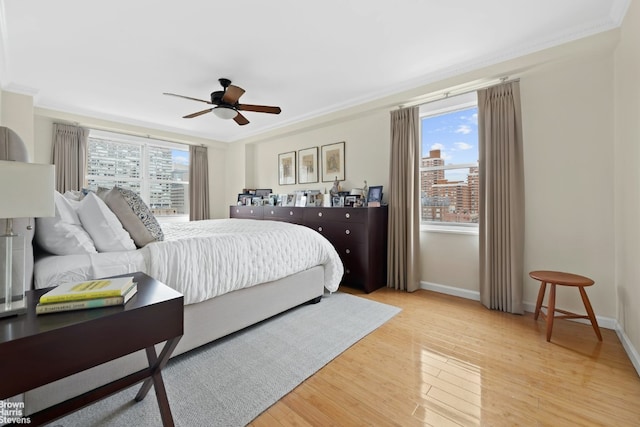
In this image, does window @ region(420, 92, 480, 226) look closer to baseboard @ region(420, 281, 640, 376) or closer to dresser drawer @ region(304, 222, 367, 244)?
baseboard @ region(420, 281, 640, 376)

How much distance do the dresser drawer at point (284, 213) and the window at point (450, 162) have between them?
174 centimetres

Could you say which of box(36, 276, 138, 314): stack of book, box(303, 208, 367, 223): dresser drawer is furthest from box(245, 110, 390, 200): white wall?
box(36, 276, 138, 314): stack of book

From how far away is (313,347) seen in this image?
2.02 meters

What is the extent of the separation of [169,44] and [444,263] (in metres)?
3.65

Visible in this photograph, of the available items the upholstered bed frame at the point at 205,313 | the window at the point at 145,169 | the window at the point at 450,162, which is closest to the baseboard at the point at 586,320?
the window at the point at 450,162

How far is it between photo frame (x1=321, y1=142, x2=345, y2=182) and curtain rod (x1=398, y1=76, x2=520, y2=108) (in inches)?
44.1

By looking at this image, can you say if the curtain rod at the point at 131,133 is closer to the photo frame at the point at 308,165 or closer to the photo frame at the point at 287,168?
the photo frame at the point at 287,168

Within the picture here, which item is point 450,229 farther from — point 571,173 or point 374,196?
point 571,173

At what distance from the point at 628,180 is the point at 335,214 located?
2.60 meters

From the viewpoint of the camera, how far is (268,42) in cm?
246

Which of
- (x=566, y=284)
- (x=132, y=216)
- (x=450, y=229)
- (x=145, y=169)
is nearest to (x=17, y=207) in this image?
(x=132, y=216)

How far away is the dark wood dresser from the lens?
131 inches

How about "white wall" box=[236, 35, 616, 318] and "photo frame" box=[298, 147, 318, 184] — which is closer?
Answer: "white wall" box=[236, 35, 616, 318]

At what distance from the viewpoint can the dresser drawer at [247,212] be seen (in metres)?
4.72
